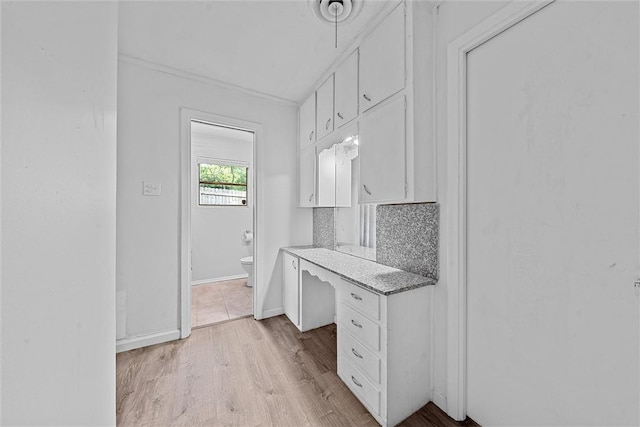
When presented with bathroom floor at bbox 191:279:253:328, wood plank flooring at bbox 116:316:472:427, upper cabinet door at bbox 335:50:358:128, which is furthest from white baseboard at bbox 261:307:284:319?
upper cabinet door at bbox 335:50:358:128

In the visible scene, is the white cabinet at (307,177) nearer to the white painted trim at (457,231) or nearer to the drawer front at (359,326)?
the drawer front at (359,326)

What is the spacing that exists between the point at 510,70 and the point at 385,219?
1034 millimetres

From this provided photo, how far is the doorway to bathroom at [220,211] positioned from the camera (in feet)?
12.4

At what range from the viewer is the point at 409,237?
5.33 ft

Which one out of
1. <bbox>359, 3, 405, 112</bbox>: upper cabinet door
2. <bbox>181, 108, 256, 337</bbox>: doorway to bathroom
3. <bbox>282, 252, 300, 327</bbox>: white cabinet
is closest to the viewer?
<bbox>359, 3, 405, 112</bbox>: upper cabinet door

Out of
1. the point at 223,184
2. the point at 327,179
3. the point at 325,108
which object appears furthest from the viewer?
the point at 223,184

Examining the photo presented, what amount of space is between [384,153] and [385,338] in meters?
1.02

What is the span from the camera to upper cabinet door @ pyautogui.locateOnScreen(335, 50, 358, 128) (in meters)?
1.77

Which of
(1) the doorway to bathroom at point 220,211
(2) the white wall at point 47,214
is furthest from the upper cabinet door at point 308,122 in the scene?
Answer: (2) the white wall at point 47,214

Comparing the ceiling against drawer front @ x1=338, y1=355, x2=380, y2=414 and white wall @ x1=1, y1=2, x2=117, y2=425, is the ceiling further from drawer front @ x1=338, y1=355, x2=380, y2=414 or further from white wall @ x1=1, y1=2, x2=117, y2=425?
drawer front @ x1=338, y1=355, x2=380, y2=414

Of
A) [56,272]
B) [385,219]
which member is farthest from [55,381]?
[385,219]

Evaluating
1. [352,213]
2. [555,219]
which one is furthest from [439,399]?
[352,213]

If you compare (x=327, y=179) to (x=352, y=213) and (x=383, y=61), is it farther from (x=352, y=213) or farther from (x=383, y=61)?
(x=383, y=61)

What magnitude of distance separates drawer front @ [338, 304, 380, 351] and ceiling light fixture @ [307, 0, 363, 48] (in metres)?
1.75
